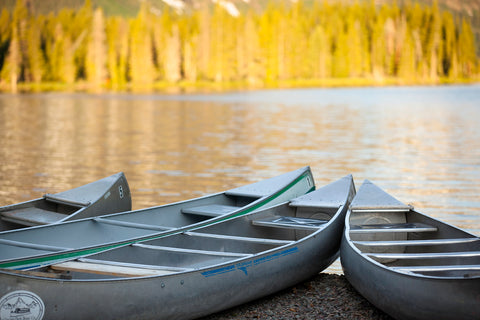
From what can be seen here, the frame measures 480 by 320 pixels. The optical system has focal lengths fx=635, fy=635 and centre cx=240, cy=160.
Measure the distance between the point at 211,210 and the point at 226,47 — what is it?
112516 mm

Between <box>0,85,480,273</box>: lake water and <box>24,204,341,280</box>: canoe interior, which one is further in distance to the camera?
<box>0,85,480,273</box>: lake water

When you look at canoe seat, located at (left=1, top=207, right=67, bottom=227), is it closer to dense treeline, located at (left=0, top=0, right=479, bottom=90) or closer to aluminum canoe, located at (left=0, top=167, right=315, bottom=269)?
aluminum canoe, located at (left=0, top=167, right=315, bottom=269)

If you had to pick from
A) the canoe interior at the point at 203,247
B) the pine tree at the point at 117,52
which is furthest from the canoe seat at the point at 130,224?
the pine tree at the point at 117,52

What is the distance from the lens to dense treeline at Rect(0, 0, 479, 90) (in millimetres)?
114250

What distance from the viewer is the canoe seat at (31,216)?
789 cm

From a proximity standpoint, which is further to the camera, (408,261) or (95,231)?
(95,231)

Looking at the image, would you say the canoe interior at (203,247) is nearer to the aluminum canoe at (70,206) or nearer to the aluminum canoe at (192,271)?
the aluminum canoe at (192,271)

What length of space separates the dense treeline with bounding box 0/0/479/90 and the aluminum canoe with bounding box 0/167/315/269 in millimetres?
102283

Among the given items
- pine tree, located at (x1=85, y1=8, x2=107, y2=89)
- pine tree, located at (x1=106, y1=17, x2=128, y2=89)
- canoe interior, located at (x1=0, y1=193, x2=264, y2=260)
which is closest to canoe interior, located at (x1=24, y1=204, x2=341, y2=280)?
canoe interior, located at (x1=0, y1=193, x2=264, y2=260)

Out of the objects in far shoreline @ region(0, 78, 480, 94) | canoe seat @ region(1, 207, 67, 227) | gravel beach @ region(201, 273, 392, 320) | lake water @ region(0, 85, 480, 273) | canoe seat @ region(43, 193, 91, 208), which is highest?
far shoreline @ region(0, 78, 480, 94)

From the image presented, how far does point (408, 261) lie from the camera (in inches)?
272

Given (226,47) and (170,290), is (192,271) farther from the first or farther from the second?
(226,47)

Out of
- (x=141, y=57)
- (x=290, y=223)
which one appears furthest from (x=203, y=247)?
(x=141, y=57)

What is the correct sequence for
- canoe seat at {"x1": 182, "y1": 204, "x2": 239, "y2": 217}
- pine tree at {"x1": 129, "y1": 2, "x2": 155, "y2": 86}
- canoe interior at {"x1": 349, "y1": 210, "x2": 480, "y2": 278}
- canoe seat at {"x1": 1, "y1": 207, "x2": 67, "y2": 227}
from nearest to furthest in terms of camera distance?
1. canoe interior at {"x1": 349, "y1": 210, "x2": 480, "y2": 278}
2. canoe seat at {"x1": 1, "y1": 207, "x2": 67, "y2": 227}
3. canoe seat at {"x1": 182, "y1": 204, "x2": 239, "y2": 217}
4. pine tree at {"x1": 129, "y1": 2, "x2": 155, "y2": 86}
